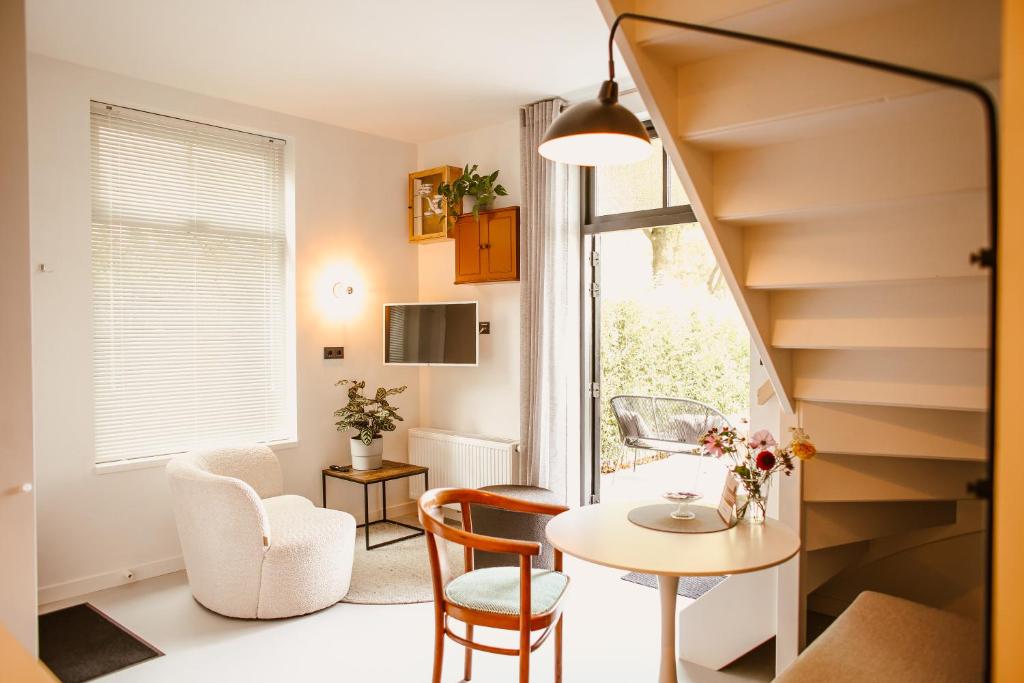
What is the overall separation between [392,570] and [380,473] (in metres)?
0.75

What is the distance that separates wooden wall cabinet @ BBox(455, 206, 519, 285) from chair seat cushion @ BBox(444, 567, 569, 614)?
251cm

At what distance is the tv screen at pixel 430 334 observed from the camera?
5008mm

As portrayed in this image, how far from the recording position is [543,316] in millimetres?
4699

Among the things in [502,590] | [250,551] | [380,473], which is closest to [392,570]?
[380,473]

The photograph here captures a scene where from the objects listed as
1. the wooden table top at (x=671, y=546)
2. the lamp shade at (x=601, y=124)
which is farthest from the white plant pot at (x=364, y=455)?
the lamp shade at (x=601, y=124)

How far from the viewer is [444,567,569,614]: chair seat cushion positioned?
2.50m

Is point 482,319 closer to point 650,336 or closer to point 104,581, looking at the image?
point 650,336

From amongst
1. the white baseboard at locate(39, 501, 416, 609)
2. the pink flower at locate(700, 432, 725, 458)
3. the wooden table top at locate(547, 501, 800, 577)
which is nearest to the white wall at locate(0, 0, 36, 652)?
the white baseboard at locate(39, 501, 416, 609)

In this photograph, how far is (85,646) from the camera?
3270 mm

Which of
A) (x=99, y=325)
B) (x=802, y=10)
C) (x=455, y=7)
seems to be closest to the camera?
(x=802, y=10)

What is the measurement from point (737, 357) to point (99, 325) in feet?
12.2

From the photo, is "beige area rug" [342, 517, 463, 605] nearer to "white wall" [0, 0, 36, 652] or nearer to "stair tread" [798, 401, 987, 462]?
"white wall" [0, 0, 36, 652]

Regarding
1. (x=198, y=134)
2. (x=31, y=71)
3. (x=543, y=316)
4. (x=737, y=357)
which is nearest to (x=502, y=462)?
(x=543, y=316)

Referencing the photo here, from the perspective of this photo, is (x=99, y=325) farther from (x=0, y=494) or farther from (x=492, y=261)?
(x=492, y=261)
